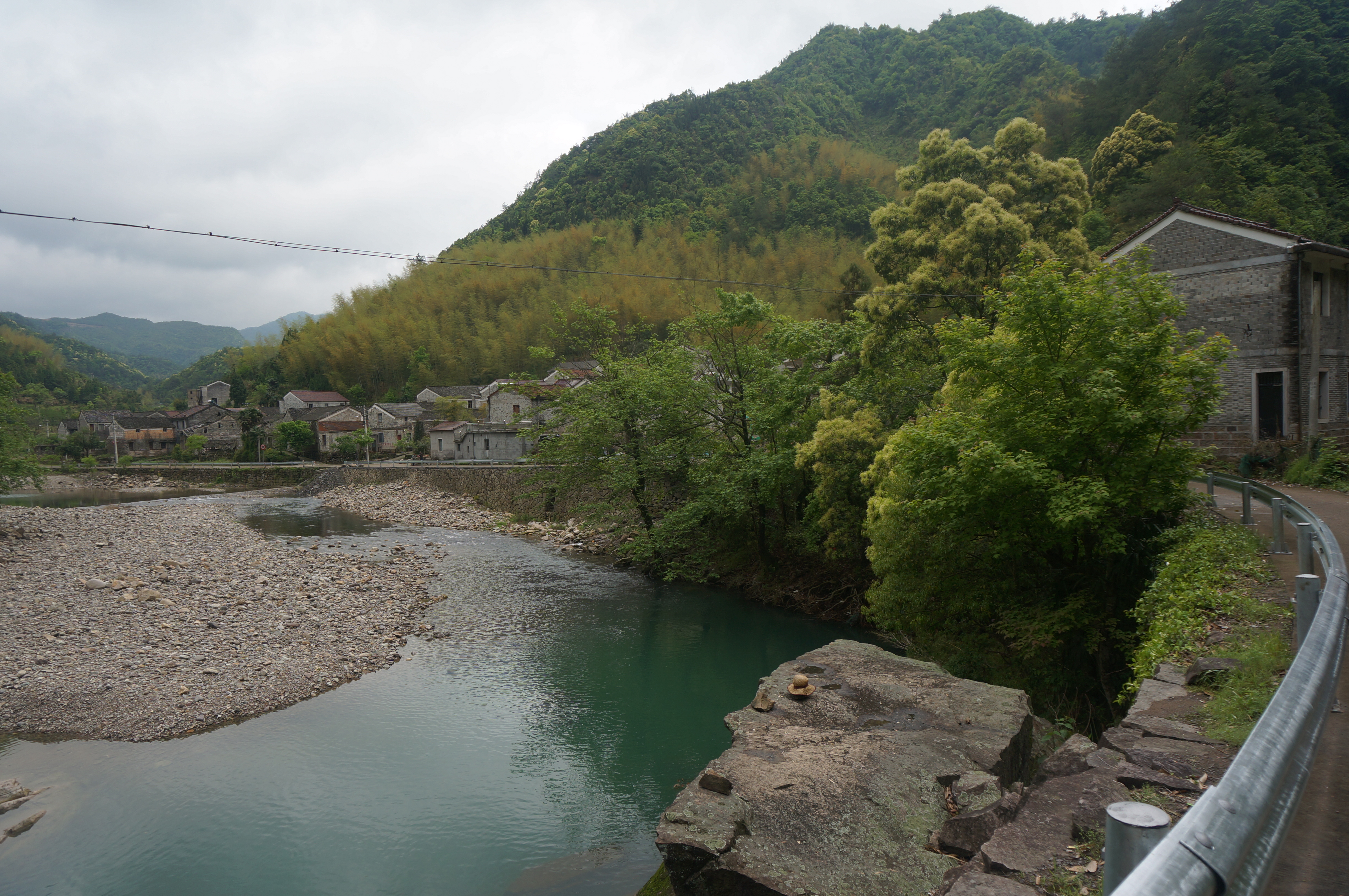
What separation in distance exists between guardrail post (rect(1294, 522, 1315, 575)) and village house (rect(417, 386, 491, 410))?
50.7m

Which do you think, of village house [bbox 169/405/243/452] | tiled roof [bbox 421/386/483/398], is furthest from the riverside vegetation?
village house [bbox 169/405/243/452]

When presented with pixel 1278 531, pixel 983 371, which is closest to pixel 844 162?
pixel 983 371

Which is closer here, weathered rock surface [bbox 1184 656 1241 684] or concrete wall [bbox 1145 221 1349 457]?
weathered rock surface [bbox 1184 656 1241 684]

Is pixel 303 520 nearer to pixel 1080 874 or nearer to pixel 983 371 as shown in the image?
pixel 983 371

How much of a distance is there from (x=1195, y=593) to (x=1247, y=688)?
235 centimetres

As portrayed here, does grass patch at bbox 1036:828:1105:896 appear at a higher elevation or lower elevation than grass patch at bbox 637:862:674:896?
higher

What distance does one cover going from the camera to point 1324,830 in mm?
2186

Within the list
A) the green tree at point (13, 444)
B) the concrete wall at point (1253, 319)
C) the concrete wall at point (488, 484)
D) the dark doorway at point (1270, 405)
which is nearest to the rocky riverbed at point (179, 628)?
the green tree at point (13, 444)

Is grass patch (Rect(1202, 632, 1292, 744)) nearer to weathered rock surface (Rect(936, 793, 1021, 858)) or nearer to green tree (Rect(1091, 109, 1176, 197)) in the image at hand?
weathered rock surface (Rect(936, 793, 1021, 858))

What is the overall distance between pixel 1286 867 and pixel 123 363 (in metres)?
166

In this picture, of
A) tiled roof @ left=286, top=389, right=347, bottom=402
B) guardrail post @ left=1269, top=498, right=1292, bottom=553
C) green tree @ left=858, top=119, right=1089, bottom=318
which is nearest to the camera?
guardrail post @ left=1269, top=498, right=1292, bottom=553

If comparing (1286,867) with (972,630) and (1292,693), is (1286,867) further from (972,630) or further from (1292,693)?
(972,630)

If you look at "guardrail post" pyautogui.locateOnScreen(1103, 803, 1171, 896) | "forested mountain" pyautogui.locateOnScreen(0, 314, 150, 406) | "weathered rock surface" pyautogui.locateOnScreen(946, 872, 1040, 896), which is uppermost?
"forested mountain" pyautogui.locateOnScreen(0, 314, 150, 406)

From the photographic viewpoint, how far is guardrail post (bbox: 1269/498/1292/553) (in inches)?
283
